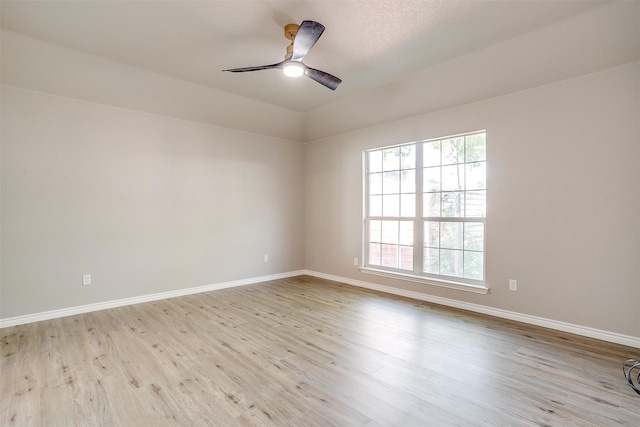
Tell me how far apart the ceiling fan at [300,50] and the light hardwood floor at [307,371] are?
8.61 feet

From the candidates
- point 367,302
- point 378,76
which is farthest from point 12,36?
point 367,302

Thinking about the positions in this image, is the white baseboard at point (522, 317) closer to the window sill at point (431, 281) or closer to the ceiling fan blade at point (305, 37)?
the window sill at point (431, 281)

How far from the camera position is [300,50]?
255 centimetres

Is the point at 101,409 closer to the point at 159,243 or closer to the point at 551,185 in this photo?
the point at 159,243

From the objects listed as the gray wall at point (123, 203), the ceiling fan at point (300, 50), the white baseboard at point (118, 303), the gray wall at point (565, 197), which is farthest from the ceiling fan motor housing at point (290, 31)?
the white baseboard at point (118, 303)

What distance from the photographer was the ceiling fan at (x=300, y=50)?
2277 mm

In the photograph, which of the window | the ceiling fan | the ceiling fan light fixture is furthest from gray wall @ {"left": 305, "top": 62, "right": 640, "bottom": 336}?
the ceiling fan light fixture

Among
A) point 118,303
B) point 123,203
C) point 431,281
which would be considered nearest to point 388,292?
point 431,281

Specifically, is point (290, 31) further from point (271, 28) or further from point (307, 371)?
point (307, 371)

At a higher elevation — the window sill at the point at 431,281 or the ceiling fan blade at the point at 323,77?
the ceiling fan blade at the point at 323,77

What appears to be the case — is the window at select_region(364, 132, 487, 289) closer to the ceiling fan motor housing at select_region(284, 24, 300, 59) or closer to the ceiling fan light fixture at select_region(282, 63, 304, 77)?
the ceiling fan light fixture at select_region(282, 63, 304, 77)

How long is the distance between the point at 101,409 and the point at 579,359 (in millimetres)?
3661

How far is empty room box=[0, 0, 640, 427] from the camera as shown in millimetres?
2156

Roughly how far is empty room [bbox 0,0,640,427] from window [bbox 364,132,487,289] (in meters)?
0.03
